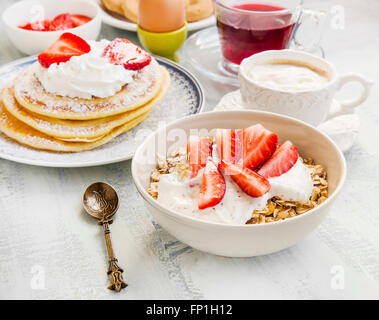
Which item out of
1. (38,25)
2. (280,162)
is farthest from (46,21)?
(280,162)

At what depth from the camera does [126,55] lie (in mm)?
1263

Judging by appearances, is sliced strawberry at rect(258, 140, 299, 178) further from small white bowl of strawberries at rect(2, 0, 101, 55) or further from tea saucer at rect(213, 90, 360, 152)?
small white bowl of strawberries at rect(2, 0, 101, 55)

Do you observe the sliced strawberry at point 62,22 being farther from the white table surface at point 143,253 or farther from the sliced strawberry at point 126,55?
the white table surface at point 143,253

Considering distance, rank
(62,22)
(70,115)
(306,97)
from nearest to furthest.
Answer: (306,97) → (70,115) → (62,22)

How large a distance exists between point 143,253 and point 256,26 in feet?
2.82

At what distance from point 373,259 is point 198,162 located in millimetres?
400

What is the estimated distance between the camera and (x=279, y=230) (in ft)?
2.42

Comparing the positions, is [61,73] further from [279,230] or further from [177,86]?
[279,230]

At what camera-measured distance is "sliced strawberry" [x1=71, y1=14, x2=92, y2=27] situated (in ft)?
5.49

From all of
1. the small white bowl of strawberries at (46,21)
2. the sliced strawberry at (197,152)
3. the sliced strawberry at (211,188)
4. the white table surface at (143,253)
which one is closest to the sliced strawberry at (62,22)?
the small white bowl of strawberries at (46,21)

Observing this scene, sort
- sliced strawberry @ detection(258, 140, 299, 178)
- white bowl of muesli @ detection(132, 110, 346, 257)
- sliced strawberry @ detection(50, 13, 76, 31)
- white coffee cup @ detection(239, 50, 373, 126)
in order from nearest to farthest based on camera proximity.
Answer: white bowl of muesli @ detection(132, 110, 346, 257), sliced strawberry @ detection(258, 140, 299, 178), white coffee cup @ detection(239, 50, 373, 126), sliced strawberry @ detection(50, 13, 76, 31)

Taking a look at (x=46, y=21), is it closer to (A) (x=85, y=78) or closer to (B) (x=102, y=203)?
(A) (x=85, y=78)

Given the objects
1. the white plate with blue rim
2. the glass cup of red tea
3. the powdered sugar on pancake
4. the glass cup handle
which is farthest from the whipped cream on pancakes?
the glass cup handle

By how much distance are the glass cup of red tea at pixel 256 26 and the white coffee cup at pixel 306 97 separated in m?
0.29
